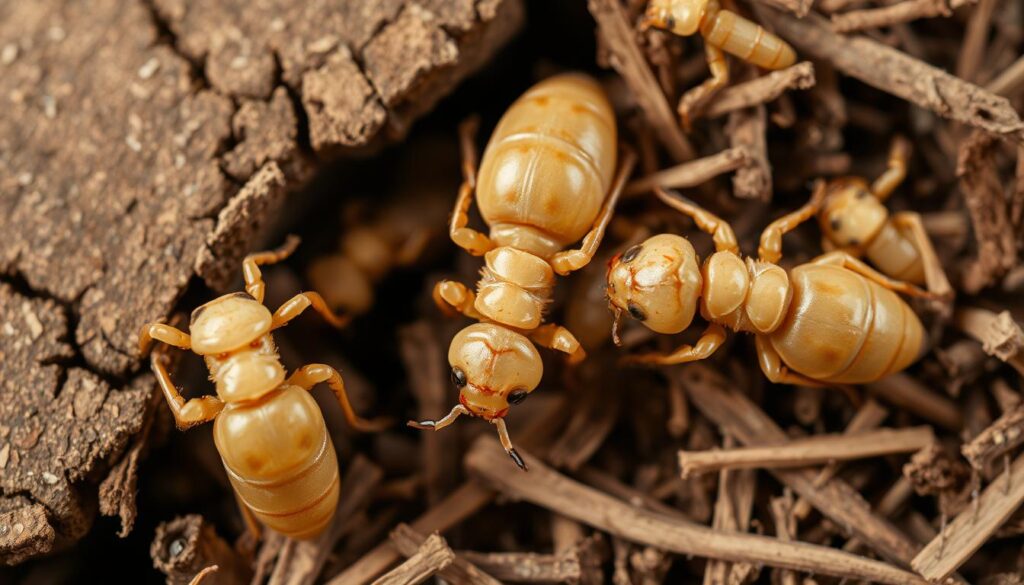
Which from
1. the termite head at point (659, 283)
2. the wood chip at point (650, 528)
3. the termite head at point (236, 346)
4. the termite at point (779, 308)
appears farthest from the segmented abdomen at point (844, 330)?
the termite head at point (236, 346)

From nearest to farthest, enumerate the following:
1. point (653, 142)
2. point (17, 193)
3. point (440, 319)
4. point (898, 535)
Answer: point (898, 535)
point (17, 193)
point (653, 142)
point (440, 319)

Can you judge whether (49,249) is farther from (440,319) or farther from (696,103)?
(696,103)

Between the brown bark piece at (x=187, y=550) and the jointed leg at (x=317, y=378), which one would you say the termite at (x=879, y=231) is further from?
the brown bark piece at (x=187, y=550)

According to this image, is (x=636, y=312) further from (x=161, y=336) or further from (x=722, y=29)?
(x=161, y=336)

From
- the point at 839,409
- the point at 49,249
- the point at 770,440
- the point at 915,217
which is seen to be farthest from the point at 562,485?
the point at 49,249

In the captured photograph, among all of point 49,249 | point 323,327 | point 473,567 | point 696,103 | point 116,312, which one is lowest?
point 473,567
